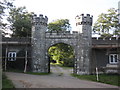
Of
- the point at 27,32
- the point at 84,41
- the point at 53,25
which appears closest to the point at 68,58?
the point at 53,25

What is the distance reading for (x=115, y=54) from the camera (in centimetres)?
1897

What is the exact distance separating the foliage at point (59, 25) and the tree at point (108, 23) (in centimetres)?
932

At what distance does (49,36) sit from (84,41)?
4.65 metres

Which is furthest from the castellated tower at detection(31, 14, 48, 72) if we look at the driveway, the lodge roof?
the driveway

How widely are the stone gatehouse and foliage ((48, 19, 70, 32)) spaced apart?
15625mm

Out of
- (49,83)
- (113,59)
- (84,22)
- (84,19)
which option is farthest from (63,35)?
(49,83)

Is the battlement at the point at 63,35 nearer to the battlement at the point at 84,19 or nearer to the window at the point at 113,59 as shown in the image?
the battlement at the point at 84,19

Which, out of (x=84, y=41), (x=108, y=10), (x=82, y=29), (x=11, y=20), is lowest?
(x=84, y=41)

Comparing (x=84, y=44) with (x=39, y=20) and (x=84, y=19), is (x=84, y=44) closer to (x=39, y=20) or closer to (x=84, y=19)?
(x=84, y=19)

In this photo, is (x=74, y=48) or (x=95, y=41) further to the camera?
(x=95, y=41)

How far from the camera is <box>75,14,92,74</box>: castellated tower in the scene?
18453 mm

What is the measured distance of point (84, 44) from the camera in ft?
61.9

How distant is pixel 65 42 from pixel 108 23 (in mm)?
14116

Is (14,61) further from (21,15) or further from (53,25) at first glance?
(53,25)
